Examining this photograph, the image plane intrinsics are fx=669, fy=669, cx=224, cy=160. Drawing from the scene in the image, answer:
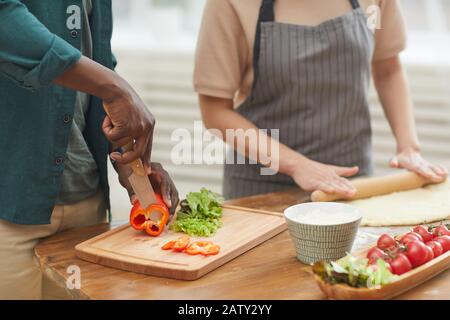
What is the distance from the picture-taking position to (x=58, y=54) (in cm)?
123

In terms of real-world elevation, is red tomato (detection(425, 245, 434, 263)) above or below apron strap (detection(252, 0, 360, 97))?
below

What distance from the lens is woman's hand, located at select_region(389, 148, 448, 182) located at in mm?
1914

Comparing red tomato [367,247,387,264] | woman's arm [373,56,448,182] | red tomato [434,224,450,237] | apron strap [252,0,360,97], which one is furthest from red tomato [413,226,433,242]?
apron strap [252,0,360,97]

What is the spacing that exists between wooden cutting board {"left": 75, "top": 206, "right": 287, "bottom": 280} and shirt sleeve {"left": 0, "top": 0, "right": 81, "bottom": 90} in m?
0.39

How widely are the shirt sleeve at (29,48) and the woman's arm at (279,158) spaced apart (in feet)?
2.40

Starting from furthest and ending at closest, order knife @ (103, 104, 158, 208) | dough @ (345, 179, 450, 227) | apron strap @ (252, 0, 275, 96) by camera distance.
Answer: apron strap @ (252, 0, 275, 96)
dough @ (345, 179, 450, 227)
knife @ (103, 104, 158, 208)

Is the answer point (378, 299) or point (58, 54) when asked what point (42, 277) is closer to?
point (58, 54)

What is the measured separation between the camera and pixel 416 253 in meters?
1.26

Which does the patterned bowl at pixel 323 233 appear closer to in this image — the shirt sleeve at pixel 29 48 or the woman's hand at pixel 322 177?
the woman's hand at pixel 322 177

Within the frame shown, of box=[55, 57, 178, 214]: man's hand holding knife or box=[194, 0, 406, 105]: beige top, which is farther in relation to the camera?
box=[194, 0, 406, 105]: beige top

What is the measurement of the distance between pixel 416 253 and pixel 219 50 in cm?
86

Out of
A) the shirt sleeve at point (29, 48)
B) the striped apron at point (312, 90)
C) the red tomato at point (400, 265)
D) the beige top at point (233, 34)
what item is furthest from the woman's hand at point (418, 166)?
the shirt sleeve at point (29, 48)

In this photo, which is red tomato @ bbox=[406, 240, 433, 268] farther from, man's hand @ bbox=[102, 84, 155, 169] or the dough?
man's hand @ bbox=[102, 84, 155, 169]

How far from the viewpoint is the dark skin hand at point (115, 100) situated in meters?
1.27
